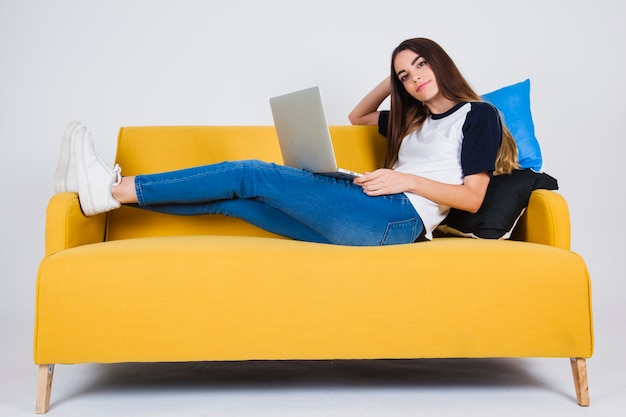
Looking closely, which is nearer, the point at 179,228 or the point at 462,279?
the point at 462,279

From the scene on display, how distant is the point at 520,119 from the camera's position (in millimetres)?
3039

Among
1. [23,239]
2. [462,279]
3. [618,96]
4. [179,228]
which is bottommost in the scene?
[23,239]

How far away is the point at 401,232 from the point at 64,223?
1084 millimetres

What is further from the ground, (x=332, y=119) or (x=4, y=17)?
(x=4, y=17)

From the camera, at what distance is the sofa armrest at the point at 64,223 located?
99.9 inches

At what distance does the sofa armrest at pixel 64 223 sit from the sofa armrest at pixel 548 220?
155cm

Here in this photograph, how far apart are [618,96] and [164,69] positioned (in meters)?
2.27

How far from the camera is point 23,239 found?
3.93m

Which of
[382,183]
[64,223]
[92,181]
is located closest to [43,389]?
[64,223]

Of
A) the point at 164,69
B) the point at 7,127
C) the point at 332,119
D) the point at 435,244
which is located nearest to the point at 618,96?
the point at 332,119

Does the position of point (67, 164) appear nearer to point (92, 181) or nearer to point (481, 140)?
point (92, 181)

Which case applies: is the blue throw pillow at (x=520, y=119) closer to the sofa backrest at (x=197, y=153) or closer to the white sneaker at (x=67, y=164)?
the sofa backrest at (x=197, y=153)

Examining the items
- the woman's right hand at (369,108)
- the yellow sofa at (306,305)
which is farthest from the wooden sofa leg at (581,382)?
the woman's right hand at (369,108)

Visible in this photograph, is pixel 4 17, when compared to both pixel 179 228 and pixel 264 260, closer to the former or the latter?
pixel 179 228
